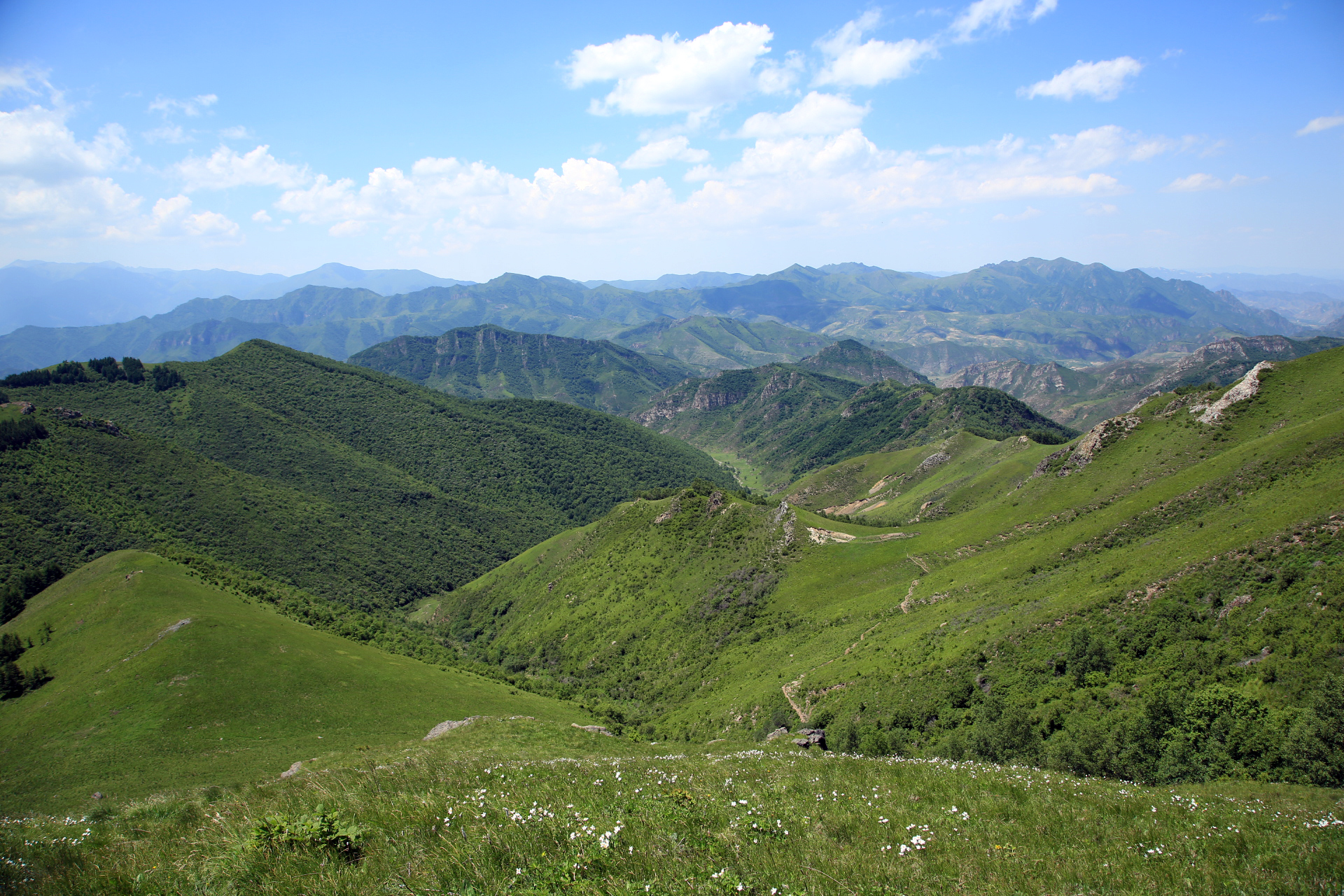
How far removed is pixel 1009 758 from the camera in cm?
3575

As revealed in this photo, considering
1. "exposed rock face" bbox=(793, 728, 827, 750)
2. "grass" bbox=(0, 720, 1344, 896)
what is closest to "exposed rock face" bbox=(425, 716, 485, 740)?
"exposed rock face" bbox=(793, 728, 827, 750)

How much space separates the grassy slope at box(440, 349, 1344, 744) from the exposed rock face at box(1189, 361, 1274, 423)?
1.58 meters

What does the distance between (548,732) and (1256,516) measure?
6410cm

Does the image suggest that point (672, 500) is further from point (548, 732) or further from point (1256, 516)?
point (1256, 516)

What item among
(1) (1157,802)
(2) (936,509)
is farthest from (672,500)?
(1) (1157,802)

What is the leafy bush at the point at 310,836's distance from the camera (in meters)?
9.14

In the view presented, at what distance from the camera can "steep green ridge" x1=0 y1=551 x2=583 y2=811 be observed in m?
49.0

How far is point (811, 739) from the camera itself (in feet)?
133

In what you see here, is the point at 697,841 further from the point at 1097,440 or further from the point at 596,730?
the point at 1097,440

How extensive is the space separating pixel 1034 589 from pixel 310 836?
2624 inches

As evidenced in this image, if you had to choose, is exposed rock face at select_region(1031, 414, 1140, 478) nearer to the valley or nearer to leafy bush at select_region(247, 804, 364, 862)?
the valley

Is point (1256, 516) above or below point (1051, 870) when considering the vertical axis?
below

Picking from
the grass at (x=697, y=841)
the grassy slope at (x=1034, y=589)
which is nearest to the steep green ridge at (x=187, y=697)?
the grassy slope at (x=1034, y=589)

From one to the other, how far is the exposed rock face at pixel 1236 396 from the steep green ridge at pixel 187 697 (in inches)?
Answer: 3981
